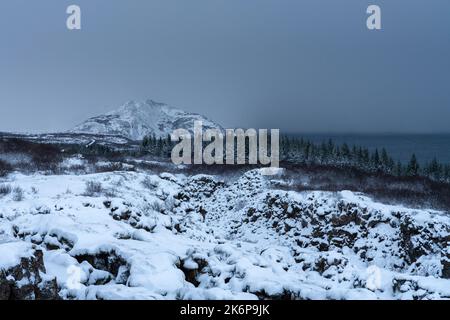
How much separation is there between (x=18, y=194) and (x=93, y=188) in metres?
3.52

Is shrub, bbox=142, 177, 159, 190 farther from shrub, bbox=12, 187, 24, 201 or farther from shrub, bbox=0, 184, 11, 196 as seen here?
shrub, bbox=0, 184, 11, 196

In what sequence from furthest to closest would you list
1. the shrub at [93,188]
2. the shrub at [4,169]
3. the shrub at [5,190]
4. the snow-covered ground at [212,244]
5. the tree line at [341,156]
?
the tree line at [341,156], the shrub at [4,169], the shrub at [93,188], the shrub at [5,190], the snow-covered ground at [212,244]

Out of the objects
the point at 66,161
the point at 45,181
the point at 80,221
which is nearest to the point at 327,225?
the point at 80,221

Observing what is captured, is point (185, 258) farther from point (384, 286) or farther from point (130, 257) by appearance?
point (384, 286)

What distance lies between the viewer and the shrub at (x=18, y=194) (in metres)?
13.5

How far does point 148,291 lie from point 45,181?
45.0ft

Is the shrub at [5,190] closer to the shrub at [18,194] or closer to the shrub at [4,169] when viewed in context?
the shrub at [18,194]

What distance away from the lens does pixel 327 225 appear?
56.9ft

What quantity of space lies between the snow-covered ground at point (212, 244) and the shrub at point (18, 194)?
8 centimetres

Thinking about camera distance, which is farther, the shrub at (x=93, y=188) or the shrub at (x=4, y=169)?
the shrub at (x=4, y=169)

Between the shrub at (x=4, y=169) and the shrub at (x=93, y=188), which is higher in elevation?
the shrub at (x=4, y=169)

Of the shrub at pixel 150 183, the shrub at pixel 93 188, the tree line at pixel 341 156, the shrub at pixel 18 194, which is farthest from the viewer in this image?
the tree line at pixel 341 156

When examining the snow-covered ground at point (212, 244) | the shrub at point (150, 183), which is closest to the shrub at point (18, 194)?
the snow-covered ground at point (212, 244)

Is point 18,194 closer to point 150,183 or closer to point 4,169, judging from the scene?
point 150,183
